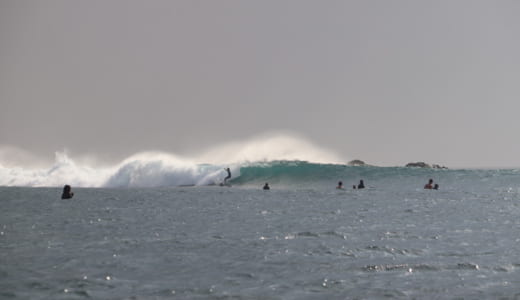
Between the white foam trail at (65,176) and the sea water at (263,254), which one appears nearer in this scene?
the sea water at (263,254)

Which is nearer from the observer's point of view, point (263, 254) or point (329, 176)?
point (263, 254)

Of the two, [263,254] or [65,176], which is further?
[65,176]

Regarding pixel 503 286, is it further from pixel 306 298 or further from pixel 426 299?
pixel 306 298

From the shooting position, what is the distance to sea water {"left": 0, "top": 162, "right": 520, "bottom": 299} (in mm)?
11914

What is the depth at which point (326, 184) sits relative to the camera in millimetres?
64375

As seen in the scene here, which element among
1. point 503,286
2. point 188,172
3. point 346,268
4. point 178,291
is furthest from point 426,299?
point 188,172

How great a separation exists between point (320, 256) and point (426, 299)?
476 cm

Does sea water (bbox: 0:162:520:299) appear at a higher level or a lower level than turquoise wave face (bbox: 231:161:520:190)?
lower

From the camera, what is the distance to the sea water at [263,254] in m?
11.9

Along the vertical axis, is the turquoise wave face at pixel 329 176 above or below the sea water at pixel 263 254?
above

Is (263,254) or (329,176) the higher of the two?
(329,176)

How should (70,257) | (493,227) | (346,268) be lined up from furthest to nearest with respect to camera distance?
(493,227), (70,257), (346,268)

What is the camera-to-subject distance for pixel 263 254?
1591cm

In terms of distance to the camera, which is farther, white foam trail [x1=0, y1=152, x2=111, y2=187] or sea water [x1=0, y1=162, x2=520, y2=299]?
white foam trail [x1=0, y1=152, x2=111, y2=187]
